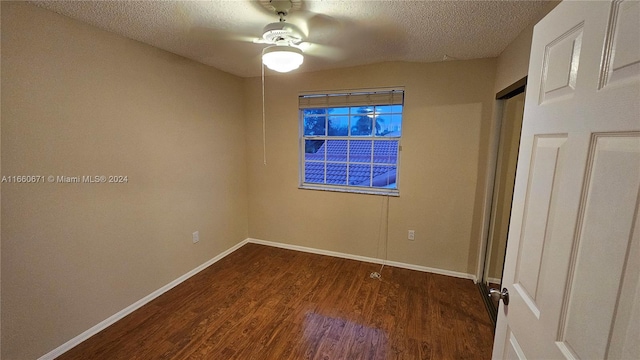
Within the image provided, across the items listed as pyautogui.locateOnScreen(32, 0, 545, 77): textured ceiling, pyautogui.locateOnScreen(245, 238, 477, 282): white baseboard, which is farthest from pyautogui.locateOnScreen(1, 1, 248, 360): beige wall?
pyautogui.locateOnScreen(245, 238, 477, 282): white baseboard

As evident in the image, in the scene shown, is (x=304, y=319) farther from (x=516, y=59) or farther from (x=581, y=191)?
(x=516, y=59)

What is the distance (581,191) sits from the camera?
672 millimetres

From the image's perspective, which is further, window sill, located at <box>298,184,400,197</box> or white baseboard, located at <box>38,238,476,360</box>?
window sill, located at <box>298,184,400,197</box>

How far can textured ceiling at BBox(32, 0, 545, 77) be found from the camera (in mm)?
1583

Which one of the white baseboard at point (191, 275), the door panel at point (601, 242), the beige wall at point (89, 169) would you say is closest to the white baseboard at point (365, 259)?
the white baseboard at point (191, 275)

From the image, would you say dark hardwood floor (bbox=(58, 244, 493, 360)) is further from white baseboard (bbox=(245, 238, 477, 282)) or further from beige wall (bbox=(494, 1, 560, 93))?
beige wall (bbox=(494, 1, 560, 93))

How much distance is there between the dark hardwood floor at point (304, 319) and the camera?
184cm

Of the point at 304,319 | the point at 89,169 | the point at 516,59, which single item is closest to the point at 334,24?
the point at 516,59

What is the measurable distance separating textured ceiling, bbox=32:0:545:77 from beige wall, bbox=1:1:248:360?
0.79 feet

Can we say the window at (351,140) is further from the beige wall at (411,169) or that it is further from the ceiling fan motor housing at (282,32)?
the ceiling fan motor housing at (282,32)

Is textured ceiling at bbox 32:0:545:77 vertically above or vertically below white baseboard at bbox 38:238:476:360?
above

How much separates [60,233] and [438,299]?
3.09 m

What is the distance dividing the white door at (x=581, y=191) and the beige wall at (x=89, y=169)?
8.68 feet

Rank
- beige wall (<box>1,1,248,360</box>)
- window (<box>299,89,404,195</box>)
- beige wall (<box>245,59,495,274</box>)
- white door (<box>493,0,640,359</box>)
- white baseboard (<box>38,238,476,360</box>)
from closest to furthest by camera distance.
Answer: white door (<box>493,0,640,359</box>) → beige wall (<box>1,1,248,360</box>) → white baseboard (<box>38,238,476,360</box>) → beige wall (<box>245,59,495,274</box>) → window (<box>299,89,404,195</box>)
